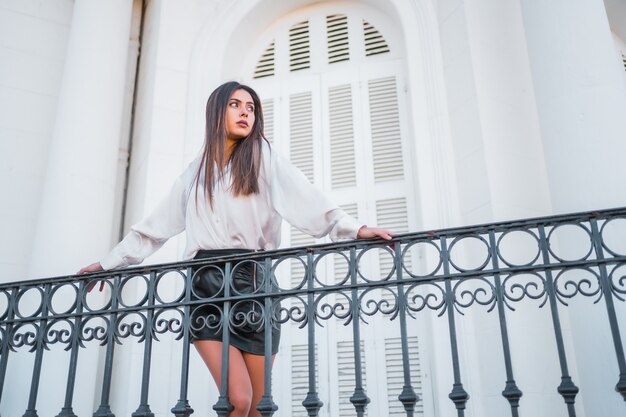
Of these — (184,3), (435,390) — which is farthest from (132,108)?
(435,390)

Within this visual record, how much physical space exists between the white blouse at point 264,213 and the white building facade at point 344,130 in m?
2.15

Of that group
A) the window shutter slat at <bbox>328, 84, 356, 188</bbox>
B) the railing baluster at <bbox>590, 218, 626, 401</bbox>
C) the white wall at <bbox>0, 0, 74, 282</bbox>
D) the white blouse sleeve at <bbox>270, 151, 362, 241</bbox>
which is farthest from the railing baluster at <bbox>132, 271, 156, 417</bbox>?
the white wall at <bbox>0, 0, 74, 282</bbox>

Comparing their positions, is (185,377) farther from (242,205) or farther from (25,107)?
(25,107)

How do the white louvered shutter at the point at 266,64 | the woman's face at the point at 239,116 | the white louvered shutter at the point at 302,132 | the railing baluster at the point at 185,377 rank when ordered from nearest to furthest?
the railing baluster at the point at 185,377, the woman's face at the point at 239,116, the white louvered shutter at the point at 302,132, the white louvered shutter at the point at 266,64

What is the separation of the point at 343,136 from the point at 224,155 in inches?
129

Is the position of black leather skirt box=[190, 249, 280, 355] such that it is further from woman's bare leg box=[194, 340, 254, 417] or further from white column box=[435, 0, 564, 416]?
white column box=[435, 0, 564, 416]

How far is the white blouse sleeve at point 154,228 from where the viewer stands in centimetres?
391

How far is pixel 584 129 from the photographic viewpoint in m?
4.96

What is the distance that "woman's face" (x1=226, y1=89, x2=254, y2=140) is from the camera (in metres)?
3.71

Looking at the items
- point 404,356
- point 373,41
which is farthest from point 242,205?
point 373,41

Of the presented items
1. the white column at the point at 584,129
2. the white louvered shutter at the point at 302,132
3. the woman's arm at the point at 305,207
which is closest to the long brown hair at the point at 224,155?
the woman's arm at the point at 305,207

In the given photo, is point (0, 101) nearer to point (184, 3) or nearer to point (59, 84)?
point (59, 84)

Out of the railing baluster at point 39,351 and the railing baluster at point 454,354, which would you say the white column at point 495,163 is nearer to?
the railing baluster at point 454,354

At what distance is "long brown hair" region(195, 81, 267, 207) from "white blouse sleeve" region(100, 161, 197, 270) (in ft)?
0.82
